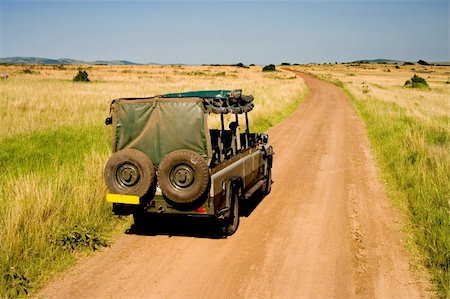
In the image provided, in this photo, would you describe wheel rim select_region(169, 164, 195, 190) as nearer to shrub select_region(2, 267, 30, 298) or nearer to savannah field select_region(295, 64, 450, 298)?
shrub select_region(2, 267, 30, 298)

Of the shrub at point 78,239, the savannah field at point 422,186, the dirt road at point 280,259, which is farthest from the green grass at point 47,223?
the savannah field at point 422,186

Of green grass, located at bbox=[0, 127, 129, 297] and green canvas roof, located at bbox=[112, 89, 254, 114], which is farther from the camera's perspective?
green canvas roof, located at bbox=[112, 89, 254, 114]

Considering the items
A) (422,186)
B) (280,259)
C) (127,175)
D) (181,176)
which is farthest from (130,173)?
(422,186)

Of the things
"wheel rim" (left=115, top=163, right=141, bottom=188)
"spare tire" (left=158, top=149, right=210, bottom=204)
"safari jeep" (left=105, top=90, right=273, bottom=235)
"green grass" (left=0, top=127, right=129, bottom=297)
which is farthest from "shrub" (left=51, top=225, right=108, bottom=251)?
"spare tire" (left=158, top=149, right=210, bottom=204)

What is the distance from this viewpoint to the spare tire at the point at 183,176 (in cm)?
635

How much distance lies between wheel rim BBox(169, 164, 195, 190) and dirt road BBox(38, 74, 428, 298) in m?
1.12

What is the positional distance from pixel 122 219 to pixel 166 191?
6.33ft

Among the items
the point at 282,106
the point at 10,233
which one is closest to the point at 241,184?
the point at 10,233

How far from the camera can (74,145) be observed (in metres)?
12.8

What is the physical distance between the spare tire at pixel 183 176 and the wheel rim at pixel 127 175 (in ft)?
1.46

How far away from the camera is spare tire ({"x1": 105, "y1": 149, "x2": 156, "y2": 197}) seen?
656 centimetres

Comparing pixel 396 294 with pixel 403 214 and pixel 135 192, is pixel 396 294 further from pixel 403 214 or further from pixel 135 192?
pixel 135 192

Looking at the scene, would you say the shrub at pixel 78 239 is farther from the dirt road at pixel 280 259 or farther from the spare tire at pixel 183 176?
the spare tire at pixel 183 176

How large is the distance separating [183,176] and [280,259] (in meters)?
2.06
